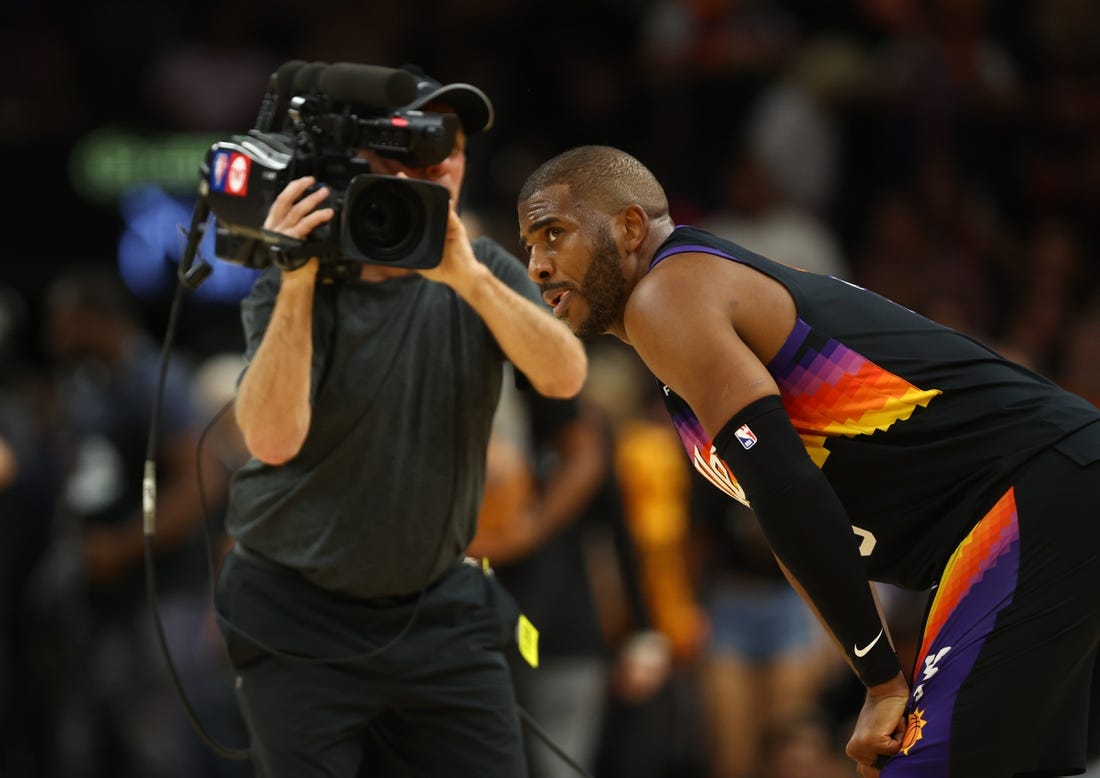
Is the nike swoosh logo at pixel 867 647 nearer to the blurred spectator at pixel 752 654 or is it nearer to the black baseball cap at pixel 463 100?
the black baseball cap at pixel 463 100

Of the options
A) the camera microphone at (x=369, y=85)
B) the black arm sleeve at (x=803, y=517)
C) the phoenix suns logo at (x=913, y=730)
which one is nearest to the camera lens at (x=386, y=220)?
the camera microphone at (x=369, y=85)

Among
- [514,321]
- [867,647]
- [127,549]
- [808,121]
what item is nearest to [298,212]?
[514,321]

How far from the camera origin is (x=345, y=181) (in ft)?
12.9

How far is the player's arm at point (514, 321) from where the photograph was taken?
3934 millimetres

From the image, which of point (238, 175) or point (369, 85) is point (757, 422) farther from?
point (238, 175)

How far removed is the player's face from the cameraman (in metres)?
0.46

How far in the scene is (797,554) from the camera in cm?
312

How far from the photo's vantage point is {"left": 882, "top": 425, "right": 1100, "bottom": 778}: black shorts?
10.1 ft

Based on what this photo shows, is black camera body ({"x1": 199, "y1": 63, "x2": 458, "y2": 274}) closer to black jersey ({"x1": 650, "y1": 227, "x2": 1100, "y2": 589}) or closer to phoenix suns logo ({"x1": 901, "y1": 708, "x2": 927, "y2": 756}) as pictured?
black jersey ({"x1": 650, "y1": 227, "x2": 1100, "y2": 589})

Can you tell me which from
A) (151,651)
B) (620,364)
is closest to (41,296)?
(151,651)

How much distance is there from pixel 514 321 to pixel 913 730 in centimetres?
140

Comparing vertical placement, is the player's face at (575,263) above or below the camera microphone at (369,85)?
below

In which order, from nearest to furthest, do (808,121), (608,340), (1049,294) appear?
(1049,294) < (608,340) < (808,121)

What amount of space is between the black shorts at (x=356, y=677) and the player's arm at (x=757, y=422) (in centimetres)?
110
